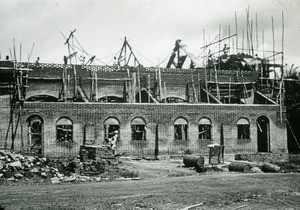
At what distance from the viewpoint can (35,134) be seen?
26.0 metres

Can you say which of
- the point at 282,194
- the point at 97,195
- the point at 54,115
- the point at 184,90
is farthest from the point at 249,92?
the point at 97,195

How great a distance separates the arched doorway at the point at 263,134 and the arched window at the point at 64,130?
14508 mm

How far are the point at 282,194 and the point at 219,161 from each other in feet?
33.7

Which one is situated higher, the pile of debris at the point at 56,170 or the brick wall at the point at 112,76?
the brick wall at the point at 112,76

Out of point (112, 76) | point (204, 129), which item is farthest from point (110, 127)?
point (204, 129)

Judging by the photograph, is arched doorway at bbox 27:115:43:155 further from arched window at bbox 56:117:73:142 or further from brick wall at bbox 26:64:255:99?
brick wall at bbox 26:64:255:99

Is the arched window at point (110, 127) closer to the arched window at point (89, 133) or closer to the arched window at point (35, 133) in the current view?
the arched window at point (89, 133)

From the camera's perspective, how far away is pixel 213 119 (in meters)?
29.8

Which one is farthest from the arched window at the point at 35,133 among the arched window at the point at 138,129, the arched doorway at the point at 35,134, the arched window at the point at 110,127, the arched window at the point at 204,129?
the arched window at the point at 204,129

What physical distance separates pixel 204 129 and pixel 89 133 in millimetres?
8824

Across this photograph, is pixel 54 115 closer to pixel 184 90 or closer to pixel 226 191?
pixel 184 90

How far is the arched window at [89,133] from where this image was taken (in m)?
26.8

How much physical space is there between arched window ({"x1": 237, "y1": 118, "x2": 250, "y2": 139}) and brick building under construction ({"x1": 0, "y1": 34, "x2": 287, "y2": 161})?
8cm

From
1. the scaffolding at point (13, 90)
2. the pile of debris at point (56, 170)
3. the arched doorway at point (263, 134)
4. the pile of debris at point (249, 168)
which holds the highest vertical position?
the scaffolding at point (13, 90)
